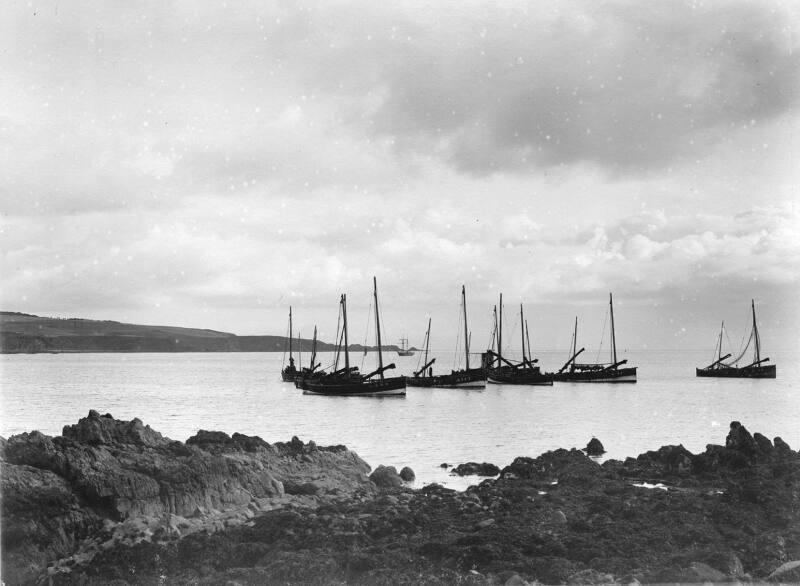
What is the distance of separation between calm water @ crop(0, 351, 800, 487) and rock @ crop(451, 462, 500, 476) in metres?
0.80

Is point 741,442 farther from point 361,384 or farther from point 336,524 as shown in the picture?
point 361,384

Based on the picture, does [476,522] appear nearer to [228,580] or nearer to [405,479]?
[228,580]

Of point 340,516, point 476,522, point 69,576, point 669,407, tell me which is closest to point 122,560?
point 69,576

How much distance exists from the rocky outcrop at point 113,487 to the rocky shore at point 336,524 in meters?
0.03

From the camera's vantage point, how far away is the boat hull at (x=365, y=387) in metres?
62.0

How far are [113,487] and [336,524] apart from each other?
394 cm

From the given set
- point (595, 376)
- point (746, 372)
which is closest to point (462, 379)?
point (595, 376)

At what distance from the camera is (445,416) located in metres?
47.9

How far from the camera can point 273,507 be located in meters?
13.8

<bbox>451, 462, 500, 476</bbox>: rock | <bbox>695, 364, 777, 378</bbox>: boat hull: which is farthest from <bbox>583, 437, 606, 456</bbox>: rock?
<bbox>695, 364, 777, 378</bbox>: boat hull

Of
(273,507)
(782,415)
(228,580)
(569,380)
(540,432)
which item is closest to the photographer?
(228,580)

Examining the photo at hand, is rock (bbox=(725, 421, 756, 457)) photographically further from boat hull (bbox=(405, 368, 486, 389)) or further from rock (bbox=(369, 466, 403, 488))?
boat hull (bbox=(405, 368, 486, 389))

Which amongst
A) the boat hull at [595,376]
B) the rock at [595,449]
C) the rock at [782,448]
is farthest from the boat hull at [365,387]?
the rock at [782,448]

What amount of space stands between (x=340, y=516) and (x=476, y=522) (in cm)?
242
